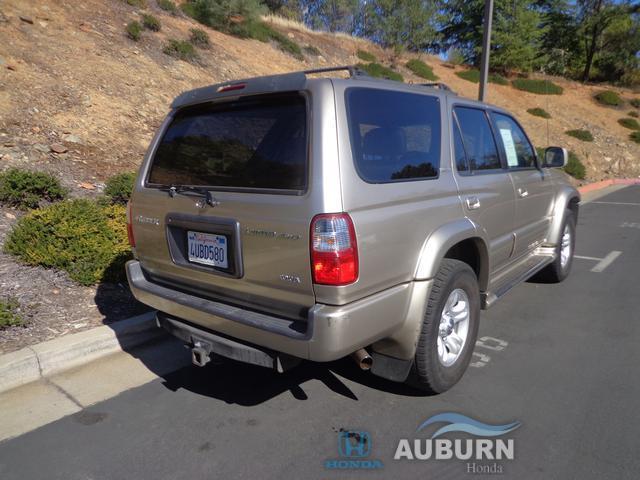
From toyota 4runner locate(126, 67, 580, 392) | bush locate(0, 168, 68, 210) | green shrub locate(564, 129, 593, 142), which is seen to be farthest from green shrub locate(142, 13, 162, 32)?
green shrub locate(564, 129, 593, 142)

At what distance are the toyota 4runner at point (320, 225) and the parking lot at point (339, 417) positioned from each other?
38cm

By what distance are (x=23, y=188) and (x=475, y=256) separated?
18.7ft

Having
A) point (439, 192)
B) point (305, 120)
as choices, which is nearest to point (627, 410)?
point (439, 192)

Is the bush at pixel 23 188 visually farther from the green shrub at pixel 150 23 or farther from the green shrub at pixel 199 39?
the green shrub at pixel 199 39

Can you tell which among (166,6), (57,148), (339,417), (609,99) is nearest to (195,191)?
(339,417)

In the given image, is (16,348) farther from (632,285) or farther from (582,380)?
(632,285)

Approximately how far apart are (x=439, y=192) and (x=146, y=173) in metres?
1.97

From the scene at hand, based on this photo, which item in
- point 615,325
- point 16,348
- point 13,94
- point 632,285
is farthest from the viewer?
point 13,94

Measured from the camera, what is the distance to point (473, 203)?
3.35 m

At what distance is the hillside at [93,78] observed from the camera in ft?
27.5

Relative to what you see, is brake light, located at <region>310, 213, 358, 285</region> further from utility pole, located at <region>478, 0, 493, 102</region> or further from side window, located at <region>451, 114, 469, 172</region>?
utility pole, located at <region>478, 0, 493, 102</region>

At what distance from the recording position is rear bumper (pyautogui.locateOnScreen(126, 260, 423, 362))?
2361 millimetres

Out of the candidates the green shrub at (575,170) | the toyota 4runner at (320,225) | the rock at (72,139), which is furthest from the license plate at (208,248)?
the green shrub at (575,170)

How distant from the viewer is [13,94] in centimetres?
930
